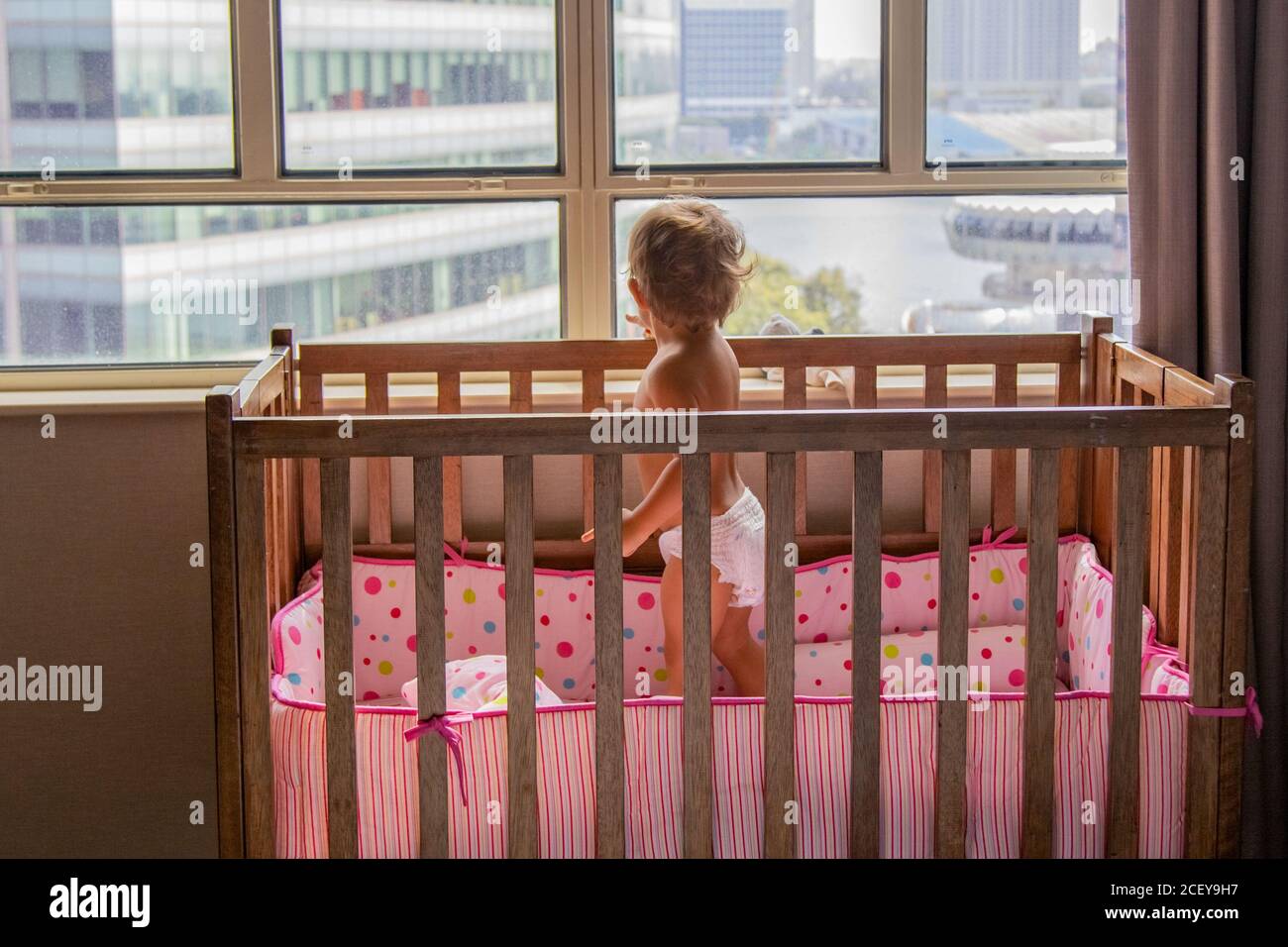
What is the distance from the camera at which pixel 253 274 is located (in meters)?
2.70

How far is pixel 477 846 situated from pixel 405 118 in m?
1.36

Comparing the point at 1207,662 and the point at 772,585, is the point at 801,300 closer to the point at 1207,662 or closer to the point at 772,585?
the point at 772,585

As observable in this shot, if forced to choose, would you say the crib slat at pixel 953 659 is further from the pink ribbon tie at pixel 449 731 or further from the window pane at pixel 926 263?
the window pane at pixel 926 263

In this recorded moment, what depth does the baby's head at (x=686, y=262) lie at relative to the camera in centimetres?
223

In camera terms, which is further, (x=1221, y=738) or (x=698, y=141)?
(x=698, y=141)

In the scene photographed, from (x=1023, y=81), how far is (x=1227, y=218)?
0.53m

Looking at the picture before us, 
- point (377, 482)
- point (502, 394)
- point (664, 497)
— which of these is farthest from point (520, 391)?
point (664, 497)

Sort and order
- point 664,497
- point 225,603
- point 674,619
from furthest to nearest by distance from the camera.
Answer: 1. point 674,619
2. point 664,497
3. point 225,603

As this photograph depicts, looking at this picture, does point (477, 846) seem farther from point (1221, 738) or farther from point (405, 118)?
point (405, 118)

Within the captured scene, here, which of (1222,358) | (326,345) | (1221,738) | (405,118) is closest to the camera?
(1221,738)
